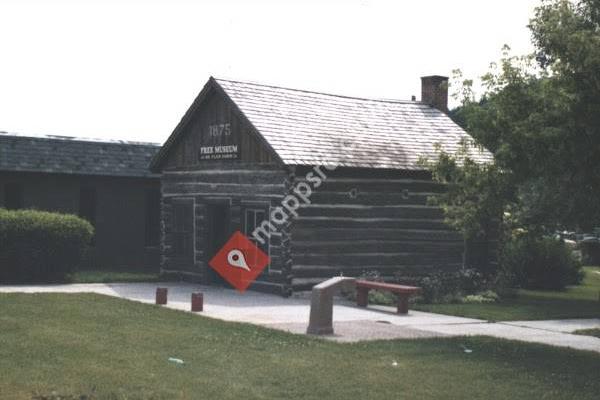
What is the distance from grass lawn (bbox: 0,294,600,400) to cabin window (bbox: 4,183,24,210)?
11996 millimetres

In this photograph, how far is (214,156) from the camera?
23.6 meters

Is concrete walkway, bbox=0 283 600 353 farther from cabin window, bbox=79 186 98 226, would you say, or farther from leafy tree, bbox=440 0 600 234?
cabin window, bbox=79 186 98 226

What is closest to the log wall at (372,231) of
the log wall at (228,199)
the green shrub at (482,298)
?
the log wall at (228,199)

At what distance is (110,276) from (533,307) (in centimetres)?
1130

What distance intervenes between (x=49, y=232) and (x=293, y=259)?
653 cm

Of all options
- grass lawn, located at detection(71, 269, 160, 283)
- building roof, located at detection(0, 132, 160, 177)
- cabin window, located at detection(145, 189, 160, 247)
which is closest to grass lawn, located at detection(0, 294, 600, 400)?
grass lawn, located at detection(71, 269, 160, 283)

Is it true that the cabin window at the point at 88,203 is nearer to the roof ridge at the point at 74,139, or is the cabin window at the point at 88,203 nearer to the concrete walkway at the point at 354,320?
the roof ridge at the point at 74,139

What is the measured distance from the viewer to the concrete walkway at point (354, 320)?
14.9m

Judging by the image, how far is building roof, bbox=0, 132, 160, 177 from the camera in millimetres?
26641

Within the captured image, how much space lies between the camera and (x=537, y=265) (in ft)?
86.5

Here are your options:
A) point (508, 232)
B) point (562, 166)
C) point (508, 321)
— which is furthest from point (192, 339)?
point (508, 232)

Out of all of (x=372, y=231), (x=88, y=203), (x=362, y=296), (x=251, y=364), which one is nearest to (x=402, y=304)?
(x=362, y=296)

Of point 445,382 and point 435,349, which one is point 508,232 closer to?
point 435,349

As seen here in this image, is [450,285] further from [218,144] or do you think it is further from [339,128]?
[218,144]
